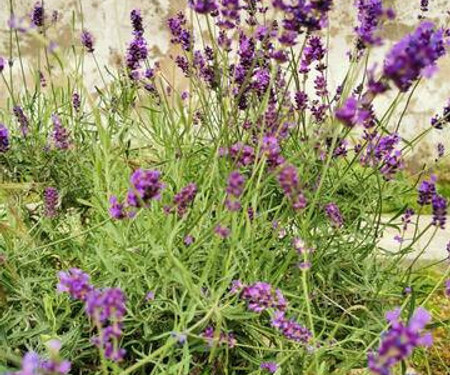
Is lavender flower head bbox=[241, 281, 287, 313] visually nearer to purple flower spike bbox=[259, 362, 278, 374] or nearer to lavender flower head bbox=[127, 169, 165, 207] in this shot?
purple flower spike bbox=[259, 362, 278, 374]

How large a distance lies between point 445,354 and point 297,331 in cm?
88

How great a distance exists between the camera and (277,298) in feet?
3.97

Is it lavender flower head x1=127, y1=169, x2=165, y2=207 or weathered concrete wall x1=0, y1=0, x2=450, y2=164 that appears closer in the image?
lavender flower head x1=127, y1=169, x2=165, y2=207

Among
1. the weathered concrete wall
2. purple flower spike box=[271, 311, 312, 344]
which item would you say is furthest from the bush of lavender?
the weathered concrete wall

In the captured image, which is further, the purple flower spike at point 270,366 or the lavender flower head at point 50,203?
the lavender flower head at point 50,203

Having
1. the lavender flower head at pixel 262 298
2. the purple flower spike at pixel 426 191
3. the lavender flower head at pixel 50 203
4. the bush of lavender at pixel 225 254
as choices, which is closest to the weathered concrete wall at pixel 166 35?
the bush of lavender at pixel 225 254

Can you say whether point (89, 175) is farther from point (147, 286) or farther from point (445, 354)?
point (445, 354)

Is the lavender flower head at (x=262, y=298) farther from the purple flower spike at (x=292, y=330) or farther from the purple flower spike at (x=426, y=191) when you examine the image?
the purple flower spike at (x=426, y=191)

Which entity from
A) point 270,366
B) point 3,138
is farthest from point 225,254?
point 3,138

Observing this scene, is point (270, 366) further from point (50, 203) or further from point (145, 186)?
point (50, 203)

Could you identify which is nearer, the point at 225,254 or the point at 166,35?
the point at 225,254

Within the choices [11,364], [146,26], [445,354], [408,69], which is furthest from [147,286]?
[146,26]

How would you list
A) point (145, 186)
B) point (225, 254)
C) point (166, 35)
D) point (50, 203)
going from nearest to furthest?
1. point (145, 186)
2. point (225, 254)
3. point (50, 203)
4. point (166, 35)

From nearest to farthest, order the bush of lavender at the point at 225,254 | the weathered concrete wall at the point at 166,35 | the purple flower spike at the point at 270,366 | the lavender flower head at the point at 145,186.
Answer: the lavender flower head at the point at 145,186 → the bush of lavender at the point at 225,254 → the purple flower spike at the point at 270,366 → the weathered concrete wall at the point at 166,35
